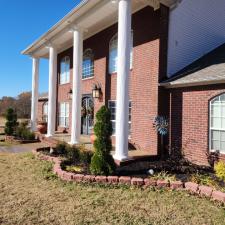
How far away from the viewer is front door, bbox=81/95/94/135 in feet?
53.8

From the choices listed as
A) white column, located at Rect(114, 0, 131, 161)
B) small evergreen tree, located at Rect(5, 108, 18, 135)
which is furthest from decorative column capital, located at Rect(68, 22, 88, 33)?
small evergreen tree, located at Rect(5, 108, 18, 135)

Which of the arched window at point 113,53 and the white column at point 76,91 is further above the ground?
the arched window at point 113,53

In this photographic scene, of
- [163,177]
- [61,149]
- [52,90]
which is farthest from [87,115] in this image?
[163,177]

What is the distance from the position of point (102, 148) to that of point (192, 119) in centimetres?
376

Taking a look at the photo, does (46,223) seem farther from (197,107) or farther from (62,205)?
(197,107)

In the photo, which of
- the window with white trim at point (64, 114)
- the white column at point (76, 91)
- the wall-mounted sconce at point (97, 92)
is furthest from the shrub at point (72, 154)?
the window with white trim at point (64, 114)

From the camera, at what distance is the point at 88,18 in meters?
13.0

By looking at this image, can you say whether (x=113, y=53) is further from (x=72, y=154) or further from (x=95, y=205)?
(x=95, y=205)

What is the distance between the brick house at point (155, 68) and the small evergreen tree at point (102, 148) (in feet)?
5.55

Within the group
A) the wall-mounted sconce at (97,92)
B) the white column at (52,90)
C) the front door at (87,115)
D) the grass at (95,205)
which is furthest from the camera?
the white column at (52,90)

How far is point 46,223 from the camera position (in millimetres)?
5211

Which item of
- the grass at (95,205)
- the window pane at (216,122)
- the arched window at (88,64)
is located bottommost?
the grass at (95,205)

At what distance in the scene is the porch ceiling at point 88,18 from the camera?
11617 mm

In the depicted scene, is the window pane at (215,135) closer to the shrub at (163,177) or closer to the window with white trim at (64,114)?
the shrub at (163,177)
